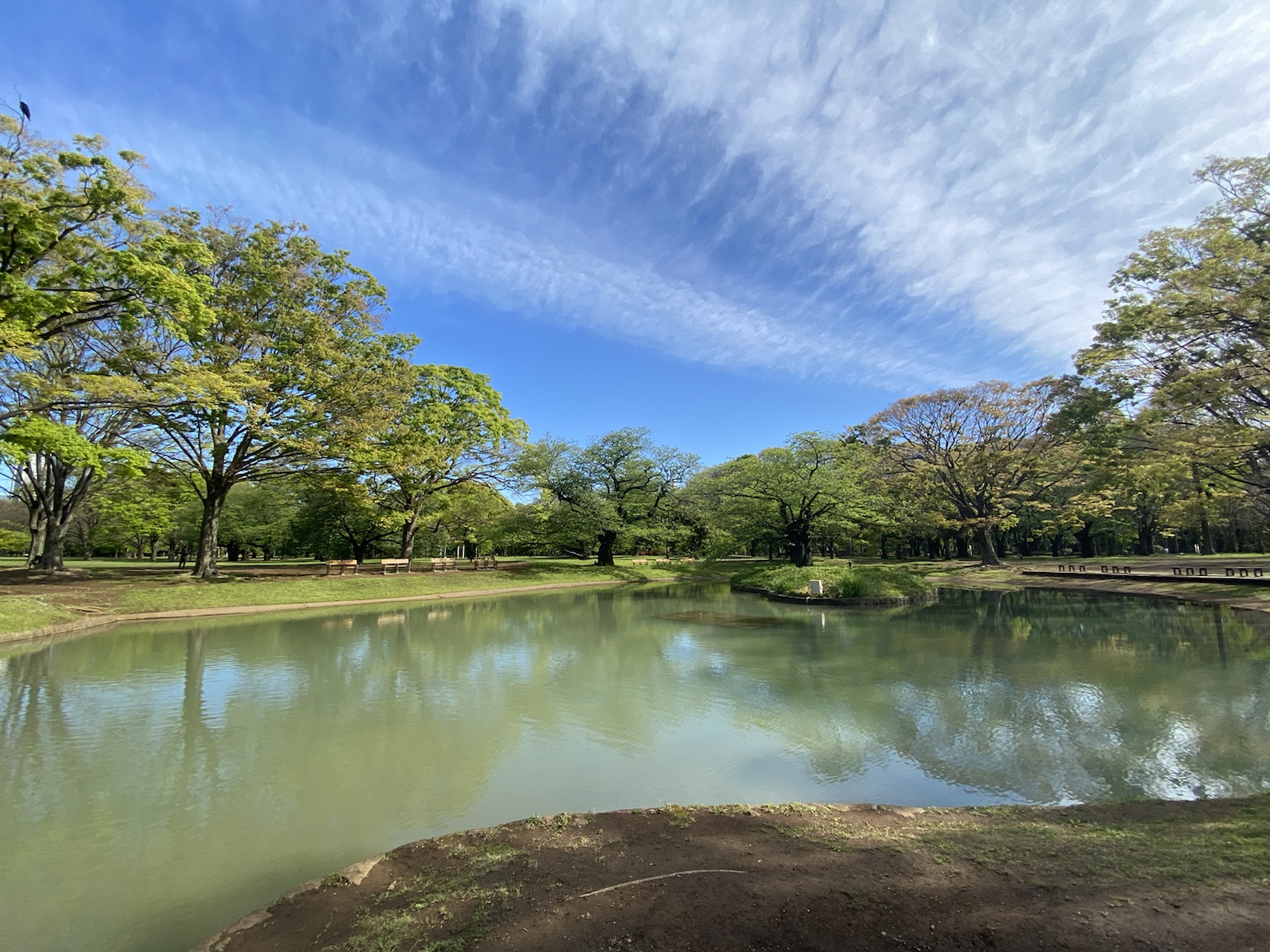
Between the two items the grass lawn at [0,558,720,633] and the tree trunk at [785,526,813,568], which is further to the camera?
the tree trunk at [785,526,813,568]

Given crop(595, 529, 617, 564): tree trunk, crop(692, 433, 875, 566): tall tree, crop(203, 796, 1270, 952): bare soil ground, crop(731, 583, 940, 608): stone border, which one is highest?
crop(692, 433, 875, 566): tall tree

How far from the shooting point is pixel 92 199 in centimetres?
1257

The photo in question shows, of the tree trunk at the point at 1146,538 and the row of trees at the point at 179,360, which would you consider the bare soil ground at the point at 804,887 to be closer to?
the row of trees at the point at 179,360

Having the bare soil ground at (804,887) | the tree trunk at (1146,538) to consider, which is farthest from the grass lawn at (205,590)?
the tree trunk at (1146,538)

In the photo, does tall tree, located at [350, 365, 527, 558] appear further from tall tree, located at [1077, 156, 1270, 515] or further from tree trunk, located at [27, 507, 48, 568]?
tall tree, located at [1077, 156, 1270, 515]

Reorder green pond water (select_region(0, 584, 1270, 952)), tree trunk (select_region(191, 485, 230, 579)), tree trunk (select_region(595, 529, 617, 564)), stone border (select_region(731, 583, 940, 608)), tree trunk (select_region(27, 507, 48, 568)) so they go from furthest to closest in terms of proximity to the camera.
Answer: tree trunk (select_region(595, 529, 617, 564))
tree trunk (select_region(27, 507, 48, 568))
tree trunk (select_region(191, 485, 230, 579))
stone border (select_region(731, 583, 940, 608))
green pond water (select_region(0, 584, 1270, 952))

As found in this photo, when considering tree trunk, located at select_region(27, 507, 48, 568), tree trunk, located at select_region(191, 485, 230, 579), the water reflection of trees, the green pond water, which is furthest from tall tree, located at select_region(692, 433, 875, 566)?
tree trunk, located at select_region(27, 507, 48, 568)

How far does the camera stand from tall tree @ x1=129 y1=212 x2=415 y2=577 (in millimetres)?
18953

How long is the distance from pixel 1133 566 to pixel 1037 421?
8.73 metres

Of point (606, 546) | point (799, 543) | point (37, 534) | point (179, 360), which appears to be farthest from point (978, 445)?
point (37, 534)

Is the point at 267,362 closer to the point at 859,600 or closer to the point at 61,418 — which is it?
the point at 61,418

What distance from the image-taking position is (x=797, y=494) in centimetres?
2675

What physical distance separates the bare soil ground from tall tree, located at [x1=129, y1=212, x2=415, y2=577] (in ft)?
60.6

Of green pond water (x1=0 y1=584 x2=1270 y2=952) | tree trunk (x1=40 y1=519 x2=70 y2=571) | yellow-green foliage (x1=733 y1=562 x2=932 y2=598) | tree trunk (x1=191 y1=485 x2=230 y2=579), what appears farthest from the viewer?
tree trunk (x1=40 y1=519 x2=70 y2=571)
